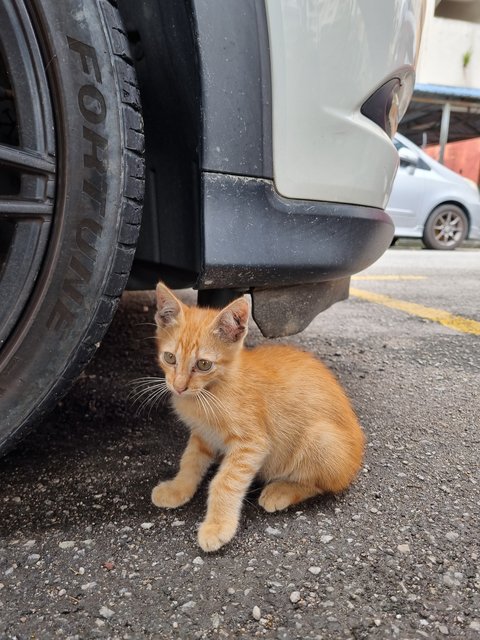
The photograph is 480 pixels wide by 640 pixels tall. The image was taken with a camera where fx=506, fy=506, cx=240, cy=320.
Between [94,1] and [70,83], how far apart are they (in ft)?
0.71

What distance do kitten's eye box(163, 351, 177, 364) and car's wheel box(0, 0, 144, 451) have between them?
0.83ft

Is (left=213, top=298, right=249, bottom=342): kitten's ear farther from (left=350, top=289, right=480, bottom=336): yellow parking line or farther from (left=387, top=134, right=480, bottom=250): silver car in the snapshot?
(left=387, top=134, right=480, bottom=250): silver car

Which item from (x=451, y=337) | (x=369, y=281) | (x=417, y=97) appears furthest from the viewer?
(x=417, y=97)

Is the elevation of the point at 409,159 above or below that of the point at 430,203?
above

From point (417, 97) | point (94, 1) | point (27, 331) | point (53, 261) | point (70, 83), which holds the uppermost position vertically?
point (417, 97)

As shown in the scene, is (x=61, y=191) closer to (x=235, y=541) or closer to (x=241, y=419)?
(x=241, y=419)

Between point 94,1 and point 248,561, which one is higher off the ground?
point 94,1

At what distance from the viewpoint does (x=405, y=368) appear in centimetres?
260

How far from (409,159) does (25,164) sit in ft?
25.6

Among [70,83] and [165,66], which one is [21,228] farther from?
[165,66]

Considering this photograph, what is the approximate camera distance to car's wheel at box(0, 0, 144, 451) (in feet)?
3.91

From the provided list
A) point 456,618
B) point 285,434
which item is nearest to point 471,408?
point 285,434

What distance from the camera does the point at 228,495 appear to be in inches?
55.5

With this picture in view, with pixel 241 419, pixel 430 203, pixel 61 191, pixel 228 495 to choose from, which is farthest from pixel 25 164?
pixel 430 203
